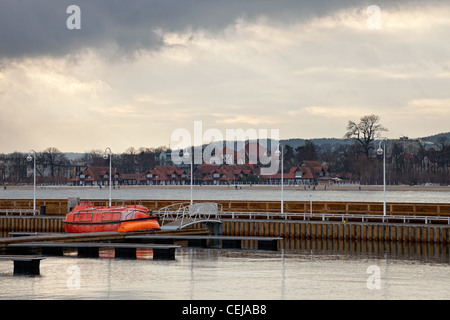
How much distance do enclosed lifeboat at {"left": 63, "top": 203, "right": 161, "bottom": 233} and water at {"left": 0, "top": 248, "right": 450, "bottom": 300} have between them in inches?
371

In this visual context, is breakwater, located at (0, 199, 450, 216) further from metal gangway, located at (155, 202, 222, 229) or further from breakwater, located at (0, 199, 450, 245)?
metal gangway, located at (155, 202, 222, 229)

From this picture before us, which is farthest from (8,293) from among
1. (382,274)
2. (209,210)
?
(209,210)

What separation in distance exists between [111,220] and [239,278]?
23.0m

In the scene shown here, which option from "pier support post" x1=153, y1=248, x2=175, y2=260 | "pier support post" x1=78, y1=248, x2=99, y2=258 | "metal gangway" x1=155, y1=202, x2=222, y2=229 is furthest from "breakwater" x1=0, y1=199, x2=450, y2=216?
"pier support post" x1=78, y1=248, x2=99, y2=258

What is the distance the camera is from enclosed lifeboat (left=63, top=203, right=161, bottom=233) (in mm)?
57750

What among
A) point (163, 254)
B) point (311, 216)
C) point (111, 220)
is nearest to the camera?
point (163, 254)

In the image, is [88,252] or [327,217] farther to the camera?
[327,217]

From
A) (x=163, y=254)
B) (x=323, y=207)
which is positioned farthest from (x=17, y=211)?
(x=163, y=254)

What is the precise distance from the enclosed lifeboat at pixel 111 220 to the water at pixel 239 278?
9.42m

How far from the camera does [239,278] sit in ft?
124

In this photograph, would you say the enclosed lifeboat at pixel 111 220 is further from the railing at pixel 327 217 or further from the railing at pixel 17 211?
the railing at pixel 17 211

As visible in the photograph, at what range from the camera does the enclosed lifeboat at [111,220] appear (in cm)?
5775

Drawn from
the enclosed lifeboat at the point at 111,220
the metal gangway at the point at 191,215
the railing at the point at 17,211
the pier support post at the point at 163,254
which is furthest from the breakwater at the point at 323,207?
the pier support post at the point at 163,254

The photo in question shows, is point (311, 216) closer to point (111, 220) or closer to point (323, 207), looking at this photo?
point (323, 207)
